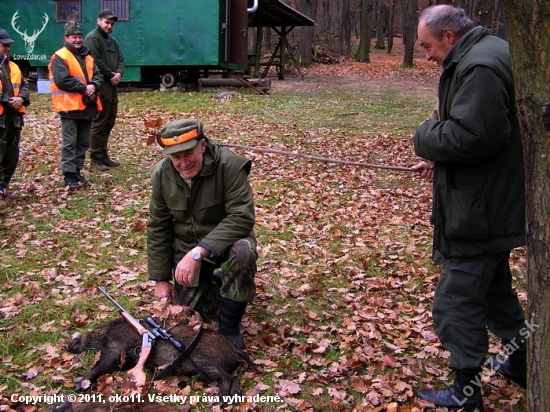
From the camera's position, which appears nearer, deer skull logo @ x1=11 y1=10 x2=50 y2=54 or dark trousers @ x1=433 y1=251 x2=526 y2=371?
dark trousers @ x1=433 y1=251 x2=526 y2=371

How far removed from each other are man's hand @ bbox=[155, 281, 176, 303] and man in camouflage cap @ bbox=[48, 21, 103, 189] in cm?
449

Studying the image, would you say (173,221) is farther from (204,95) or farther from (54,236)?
(204,95)

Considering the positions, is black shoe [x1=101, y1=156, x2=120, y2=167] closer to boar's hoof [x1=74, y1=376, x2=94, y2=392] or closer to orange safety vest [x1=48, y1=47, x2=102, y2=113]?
orange safety vest [x1=48, y1=47, x2=102, y2=113]

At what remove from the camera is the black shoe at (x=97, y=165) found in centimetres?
897

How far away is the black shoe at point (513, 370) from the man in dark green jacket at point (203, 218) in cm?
176

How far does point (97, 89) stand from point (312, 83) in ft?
54.9

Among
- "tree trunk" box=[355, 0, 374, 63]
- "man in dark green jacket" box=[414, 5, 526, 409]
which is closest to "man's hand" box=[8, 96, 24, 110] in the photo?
"man in dark green jacket" box=[414, 5, 526, 409]

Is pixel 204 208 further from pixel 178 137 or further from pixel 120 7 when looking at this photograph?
pixel 120 7

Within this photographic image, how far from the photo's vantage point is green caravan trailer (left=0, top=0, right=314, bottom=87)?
720 inches

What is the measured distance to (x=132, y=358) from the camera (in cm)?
364

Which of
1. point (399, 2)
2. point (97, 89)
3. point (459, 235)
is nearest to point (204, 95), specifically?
point (97, 89)

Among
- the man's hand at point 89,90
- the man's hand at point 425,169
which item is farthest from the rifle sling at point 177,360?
the man's hand at point 89,90

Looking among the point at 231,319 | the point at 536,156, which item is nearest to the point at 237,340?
the point at 231,319

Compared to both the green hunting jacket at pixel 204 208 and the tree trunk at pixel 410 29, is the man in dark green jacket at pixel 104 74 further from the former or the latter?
the tree trunk at pixel 410 29
